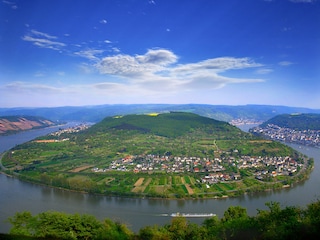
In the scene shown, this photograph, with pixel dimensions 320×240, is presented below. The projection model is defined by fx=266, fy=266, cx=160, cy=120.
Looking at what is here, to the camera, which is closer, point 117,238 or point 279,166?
point 117,238

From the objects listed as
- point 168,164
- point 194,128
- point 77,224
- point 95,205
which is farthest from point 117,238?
point 194,128

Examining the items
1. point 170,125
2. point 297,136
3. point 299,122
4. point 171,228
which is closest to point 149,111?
point 299,122

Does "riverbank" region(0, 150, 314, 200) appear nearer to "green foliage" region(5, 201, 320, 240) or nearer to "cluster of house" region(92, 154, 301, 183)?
"cluster of house" region(92, 154, 301, 183)

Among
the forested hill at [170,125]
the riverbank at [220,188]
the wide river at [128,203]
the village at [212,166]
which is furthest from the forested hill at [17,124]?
the wide river at [128,203]

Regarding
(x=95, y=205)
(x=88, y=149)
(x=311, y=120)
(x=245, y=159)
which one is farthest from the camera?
(x=311, y=120)

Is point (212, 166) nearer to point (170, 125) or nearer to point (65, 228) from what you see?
point (65, 228)

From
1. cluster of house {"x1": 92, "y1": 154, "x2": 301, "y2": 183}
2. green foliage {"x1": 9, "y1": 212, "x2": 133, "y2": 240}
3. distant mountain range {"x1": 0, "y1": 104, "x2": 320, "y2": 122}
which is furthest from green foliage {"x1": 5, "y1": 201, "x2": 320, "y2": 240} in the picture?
distant mountain range {"x1": 0, "y1": 104, "x2": 320, "y2": 122}

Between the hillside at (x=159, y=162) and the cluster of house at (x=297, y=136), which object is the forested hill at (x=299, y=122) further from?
the hillside at (x=159, y=162)

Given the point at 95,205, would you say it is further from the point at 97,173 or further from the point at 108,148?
the point at 108,148
